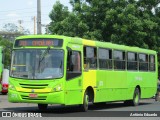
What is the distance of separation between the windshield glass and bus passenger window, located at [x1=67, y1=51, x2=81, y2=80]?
380mm

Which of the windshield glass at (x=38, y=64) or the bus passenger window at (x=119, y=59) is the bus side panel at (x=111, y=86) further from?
the windshield glass at (x=38, y=64)

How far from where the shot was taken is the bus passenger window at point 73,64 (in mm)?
17938

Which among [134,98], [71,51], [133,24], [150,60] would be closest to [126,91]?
[134,98]

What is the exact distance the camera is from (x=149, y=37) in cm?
3750

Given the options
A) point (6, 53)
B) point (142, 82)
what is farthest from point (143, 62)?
point (6, 53)

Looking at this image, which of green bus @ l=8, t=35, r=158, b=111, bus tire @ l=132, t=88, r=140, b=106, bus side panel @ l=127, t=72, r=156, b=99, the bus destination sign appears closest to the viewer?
green bus @ l=8, t=35, r=158, b=111

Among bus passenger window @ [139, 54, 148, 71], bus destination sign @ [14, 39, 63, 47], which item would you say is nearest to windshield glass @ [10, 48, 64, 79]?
bus destination sign @ [14, 39, 63, 47]

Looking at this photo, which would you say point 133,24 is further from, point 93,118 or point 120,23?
point 93,118

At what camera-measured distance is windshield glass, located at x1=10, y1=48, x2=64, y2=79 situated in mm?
17578

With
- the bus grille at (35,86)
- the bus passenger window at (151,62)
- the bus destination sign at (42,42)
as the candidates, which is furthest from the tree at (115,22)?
the bus grille at (35,86)

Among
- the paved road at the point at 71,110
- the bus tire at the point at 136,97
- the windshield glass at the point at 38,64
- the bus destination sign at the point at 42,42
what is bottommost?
the paved road at the point at 71,110

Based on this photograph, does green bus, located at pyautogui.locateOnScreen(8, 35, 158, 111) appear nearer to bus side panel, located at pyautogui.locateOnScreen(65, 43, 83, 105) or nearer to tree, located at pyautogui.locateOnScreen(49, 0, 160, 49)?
bus side panel, located at pyautogui.locateOnScreen(65, 43, 83, 105)

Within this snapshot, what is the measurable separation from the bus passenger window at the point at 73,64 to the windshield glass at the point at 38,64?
1.25ft

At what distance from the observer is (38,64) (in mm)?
17750
